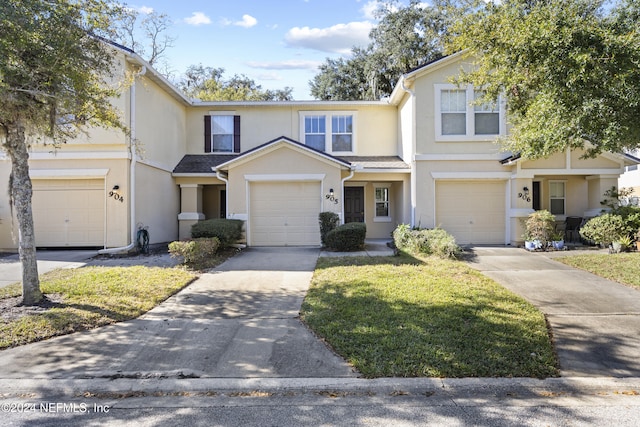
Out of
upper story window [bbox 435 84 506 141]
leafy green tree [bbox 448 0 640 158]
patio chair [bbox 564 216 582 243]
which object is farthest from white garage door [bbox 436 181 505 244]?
leafy green tree [bbox 448 0 640 158]

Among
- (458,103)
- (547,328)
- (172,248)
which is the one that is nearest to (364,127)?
(458,103)

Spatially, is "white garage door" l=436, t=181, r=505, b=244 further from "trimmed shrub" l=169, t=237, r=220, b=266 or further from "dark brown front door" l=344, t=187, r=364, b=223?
"trimmed shrub" l=169, t=237, r=220, b=266

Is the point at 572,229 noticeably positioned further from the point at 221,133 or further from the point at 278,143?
the point at 221,133

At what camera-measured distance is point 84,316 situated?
598cm

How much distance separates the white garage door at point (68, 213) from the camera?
12852mm

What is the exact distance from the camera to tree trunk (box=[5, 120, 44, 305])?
6.52 m

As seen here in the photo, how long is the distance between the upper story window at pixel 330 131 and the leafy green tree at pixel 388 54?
1076 centimetres

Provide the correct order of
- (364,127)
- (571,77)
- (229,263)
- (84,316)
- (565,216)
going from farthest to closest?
(364,127), (565,216), (229,263), (571,77), (84,316)

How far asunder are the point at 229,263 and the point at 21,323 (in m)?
5.26

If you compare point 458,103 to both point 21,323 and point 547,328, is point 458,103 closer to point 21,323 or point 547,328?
point 547,328

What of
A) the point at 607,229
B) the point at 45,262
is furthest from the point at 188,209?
the point at 607,229

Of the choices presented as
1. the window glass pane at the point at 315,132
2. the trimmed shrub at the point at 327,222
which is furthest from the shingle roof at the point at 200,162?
the trimmed shrub at the point at 327,222

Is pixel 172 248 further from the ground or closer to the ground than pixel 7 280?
further from the ground

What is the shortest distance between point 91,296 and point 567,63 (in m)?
9.49
